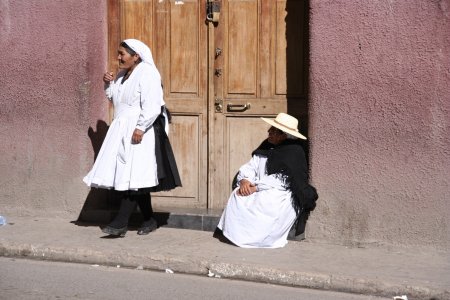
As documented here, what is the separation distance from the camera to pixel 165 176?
7.93m

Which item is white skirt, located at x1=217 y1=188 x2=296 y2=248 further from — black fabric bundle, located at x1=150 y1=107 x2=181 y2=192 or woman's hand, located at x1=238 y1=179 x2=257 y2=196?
black fabric bundle, located at x1=150 y1=107 x2=181 y2=192

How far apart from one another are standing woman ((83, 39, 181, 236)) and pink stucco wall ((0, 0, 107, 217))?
600 mm

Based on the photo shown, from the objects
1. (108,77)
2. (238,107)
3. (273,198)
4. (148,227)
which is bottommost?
(148,227)

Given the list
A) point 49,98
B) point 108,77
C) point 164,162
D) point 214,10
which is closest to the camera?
point 164,162

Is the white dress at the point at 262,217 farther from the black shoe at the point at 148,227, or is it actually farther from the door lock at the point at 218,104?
the door lock at the point at 218,104

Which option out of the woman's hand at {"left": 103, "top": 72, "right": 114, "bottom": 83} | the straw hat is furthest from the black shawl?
the woman's hand at {"left": 103, "top": 72, "right": 114, "bottom": 83}

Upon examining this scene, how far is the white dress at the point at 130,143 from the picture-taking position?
306 inches

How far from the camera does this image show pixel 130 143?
7836 millimetres

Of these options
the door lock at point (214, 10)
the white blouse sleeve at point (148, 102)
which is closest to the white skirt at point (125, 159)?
the white blouse sleeve at point (148, 102)

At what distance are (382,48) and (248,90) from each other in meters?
1.39

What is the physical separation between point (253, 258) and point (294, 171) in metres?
0.91

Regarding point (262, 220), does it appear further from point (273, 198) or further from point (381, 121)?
point (381, 121)

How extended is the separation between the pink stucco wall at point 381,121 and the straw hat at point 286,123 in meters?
0.14

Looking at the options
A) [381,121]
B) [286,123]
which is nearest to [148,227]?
[286,123]
